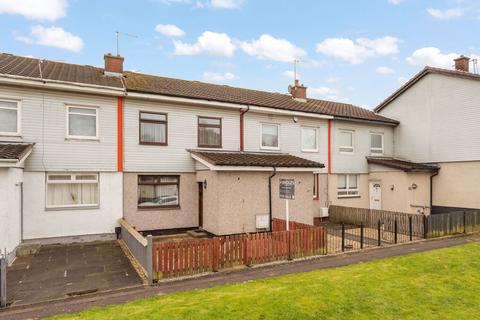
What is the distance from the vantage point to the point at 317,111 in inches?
789

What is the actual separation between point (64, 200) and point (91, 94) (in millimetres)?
4765

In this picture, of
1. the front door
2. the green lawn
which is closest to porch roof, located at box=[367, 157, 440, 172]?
the green lawn

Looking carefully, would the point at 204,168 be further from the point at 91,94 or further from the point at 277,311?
the point at 277,311

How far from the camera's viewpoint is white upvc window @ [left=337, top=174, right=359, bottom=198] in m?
20.9

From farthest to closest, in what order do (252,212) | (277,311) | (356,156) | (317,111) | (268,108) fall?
(356,156)
(317,111)
(268,108)
(252,212)
(277,311)

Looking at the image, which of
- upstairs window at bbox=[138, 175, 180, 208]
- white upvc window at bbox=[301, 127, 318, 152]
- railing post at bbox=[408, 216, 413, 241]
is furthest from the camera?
white upvc window at bbox=[301, 127, 318, 152]

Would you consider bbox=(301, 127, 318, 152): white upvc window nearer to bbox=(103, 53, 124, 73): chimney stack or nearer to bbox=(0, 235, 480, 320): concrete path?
bbox=(0, 235, 480, 320): concrete path

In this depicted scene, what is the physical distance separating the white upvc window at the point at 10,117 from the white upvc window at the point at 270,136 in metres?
11.6

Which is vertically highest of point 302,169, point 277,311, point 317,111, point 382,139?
A: point 317,111

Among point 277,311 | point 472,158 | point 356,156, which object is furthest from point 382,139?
point 277,311

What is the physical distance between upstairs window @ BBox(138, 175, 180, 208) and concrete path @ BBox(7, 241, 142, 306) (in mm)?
2886

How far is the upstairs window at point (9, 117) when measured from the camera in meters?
12.2

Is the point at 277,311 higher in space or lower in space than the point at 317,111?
lower

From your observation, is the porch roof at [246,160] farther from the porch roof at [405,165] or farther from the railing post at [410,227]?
the porch roof at [405,165]
